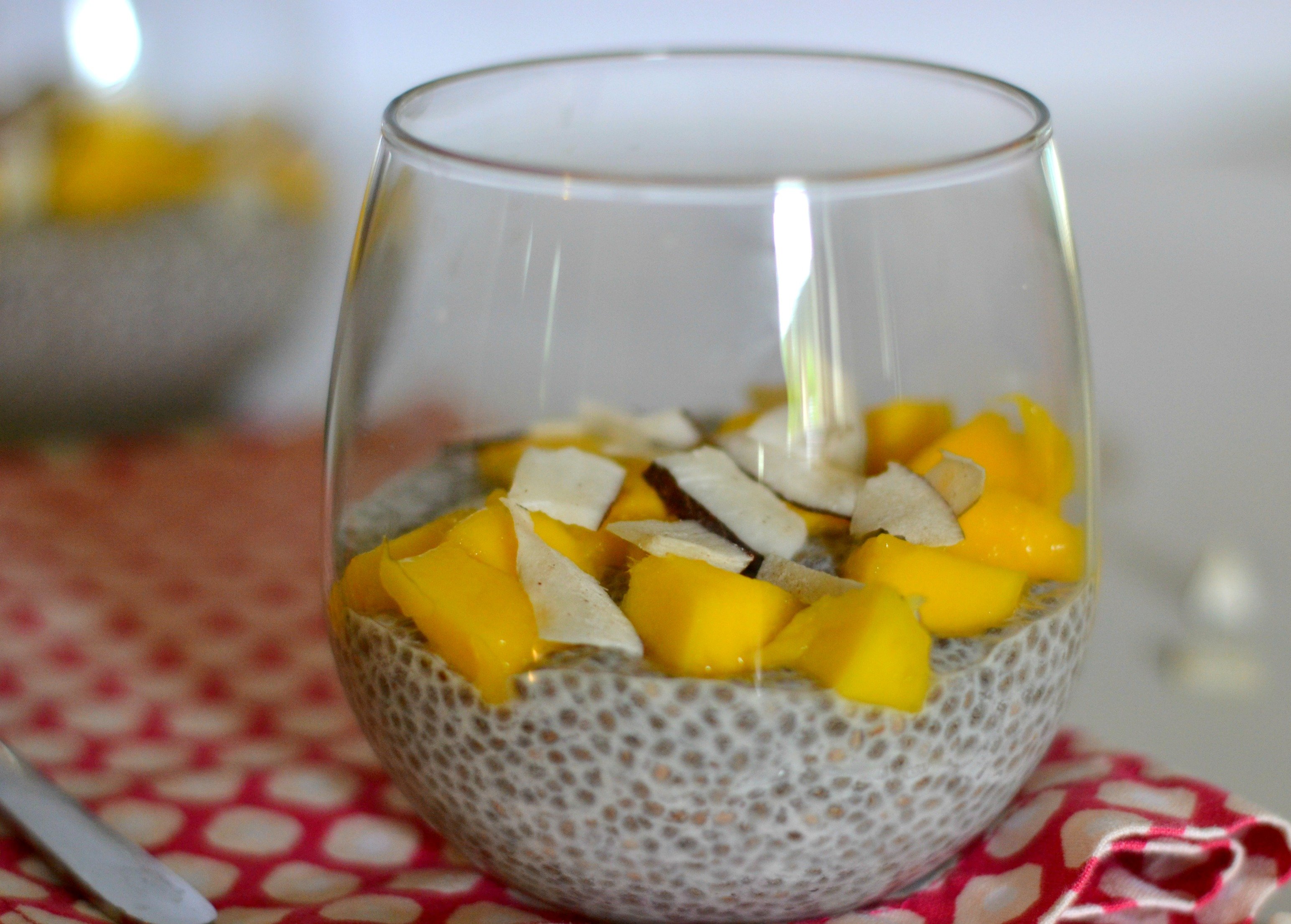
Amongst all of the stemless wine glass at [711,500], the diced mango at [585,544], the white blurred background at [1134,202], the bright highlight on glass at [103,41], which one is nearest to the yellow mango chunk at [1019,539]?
the stemless wine glass at [711,500]

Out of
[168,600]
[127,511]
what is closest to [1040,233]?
[168,600]

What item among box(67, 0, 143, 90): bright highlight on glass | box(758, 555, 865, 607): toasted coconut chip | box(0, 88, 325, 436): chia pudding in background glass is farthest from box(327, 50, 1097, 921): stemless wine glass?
box(67, 0, 143, 90): bright highlight on glass

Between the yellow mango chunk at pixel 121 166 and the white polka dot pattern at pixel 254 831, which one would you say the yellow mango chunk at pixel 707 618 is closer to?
the white polka dot pattern at pixel 254 831

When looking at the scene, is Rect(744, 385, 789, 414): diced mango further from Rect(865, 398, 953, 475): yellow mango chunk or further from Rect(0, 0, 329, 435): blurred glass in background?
Rect(0, 0, 329, 435): blurred glass in background

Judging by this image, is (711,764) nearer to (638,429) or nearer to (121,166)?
(638,429)

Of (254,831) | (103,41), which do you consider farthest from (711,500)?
(103,41)

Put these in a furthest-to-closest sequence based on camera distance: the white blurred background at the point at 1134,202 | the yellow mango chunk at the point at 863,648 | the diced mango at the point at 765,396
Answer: the white blurred background at the point at 1134,202 → the diced mango at the point at 765,396 → the yellow mango chunk at the point at 863,648
